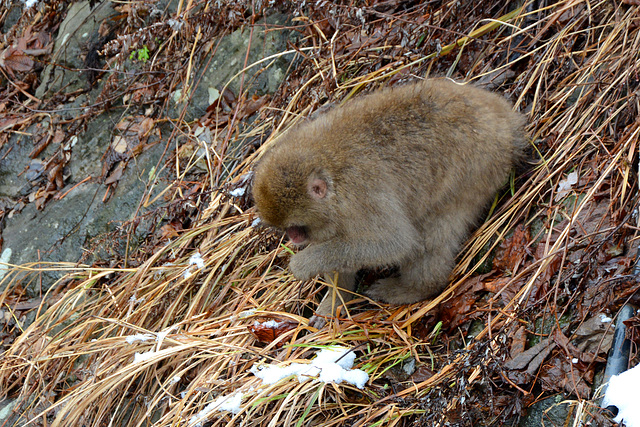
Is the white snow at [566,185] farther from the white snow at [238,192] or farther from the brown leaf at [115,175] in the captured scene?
the brown leaf at [115,175]

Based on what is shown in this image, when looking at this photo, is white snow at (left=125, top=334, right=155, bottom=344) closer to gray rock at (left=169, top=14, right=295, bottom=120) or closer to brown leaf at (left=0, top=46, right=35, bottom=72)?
gray rock at (left=169, top=14, right=295, bottom=120)

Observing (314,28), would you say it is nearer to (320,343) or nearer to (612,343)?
(320,343)

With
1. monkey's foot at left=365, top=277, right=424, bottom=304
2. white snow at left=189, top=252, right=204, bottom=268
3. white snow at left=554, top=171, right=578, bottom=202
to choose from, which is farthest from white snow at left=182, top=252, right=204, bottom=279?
white snow at left=554, top=171, right=578, bottom=202

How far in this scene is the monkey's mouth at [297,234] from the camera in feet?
11.4

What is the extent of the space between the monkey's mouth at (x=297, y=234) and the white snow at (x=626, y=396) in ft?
6.10

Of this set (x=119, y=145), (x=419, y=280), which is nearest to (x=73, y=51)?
(x=119, y=145)

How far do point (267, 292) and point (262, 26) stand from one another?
2.92 meters

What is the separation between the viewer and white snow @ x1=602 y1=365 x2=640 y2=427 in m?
2.24

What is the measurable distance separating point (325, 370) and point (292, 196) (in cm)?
104

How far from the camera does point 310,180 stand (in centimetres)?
332

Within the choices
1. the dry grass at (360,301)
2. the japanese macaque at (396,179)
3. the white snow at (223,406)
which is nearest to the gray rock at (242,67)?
the dry grass at (360,301)

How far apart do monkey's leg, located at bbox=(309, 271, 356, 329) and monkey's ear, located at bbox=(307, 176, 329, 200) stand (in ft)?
2.08

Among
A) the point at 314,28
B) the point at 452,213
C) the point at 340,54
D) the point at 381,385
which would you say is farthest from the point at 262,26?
the point at 381,385

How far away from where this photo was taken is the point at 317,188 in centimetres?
332
